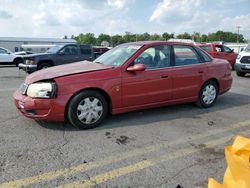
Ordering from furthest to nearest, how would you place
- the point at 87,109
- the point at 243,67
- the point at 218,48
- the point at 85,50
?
the point at 218,48
the point at 85,50
the point at 243,67
the point at 87,109

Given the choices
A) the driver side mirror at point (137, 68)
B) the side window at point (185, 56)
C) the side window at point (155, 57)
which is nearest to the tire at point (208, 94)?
the side window at point (185, 56)

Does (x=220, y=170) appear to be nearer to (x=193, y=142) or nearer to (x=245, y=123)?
(x=193, y=142)

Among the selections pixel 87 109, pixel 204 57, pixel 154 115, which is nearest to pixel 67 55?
pixel 204 57

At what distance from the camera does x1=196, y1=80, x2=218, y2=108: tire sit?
22.2 feet

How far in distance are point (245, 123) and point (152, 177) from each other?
300 centimetres

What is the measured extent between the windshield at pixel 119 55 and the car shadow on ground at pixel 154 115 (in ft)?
3.50

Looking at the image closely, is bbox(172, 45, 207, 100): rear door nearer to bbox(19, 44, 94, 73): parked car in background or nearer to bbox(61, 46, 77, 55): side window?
bbox(19, 44, 94, 73): parked car in background

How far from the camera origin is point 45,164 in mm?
3836

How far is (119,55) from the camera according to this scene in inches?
236

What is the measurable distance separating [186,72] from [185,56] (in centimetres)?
38

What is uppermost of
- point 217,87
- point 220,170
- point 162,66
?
point 162,66

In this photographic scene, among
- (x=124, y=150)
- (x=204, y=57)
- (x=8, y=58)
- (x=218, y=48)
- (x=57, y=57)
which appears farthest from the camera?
(x=8, y=58)

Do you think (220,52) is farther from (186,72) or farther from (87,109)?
(87,109)

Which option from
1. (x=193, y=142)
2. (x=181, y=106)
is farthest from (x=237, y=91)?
(x=193, y=142)
